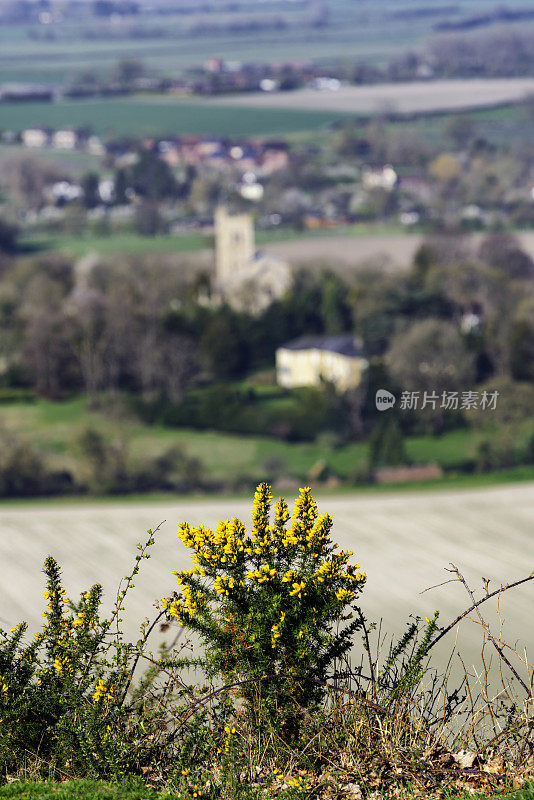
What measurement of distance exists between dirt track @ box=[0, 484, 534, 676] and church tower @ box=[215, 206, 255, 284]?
19612 millimetres

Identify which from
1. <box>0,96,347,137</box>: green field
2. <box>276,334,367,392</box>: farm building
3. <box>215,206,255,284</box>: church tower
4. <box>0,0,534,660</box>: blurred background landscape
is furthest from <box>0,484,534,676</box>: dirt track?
<box>0,96,347,137</box>: green field

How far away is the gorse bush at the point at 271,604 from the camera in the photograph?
4.09 m

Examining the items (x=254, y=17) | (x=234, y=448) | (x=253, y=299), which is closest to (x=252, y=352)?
(x=253, y=299)

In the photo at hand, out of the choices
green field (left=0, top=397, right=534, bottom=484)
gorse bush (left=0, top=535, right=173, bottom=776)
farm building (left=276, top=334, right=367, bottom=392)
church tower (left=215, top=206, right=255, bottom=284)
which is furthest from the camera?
church tower (left=215, top=206, right=255, bottom=284)

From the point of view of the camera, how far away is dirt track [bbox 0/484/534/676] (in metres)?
10.1

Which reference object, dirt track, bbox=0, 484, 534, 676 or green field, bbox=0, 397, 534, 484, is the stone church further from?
dirt track, bbox=0, 484, 534, 676

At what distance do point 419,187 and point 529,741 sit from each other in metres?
49.0

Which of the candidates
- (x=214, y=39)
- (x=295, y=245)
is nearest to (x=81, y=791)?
(x=295, y=245)

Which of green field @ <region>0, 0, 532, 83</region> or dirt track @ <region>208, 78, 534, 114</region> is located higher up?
green field @ <region>0, 0, 532, 83</region>

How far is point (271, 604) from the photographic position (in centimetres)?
410

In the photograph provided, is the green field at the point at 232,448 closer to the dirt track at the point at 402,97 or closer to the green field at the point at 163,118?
the green field at the point at 163,118

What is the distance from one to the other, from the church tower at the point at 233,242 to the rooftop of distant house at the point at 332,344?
28.5 ft

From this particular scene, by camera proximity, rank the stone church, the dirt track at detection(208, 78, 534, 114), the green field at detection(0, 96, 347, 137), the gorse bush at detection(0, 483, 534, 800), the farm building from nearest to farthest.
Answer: the gorse bush at detection(0, 483, 534, 800)
the farm building
the stone church
the dirt track at detection(208, 78, 534, 114)
the green field at detection(0, 96, 347, 137)

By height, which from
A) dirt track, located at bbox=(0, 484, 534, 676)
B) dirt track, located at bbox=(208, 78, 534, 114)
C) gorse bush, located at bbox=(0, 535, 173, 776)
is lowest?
dirt track, located at bbox=(0, 484, 534, 676)
